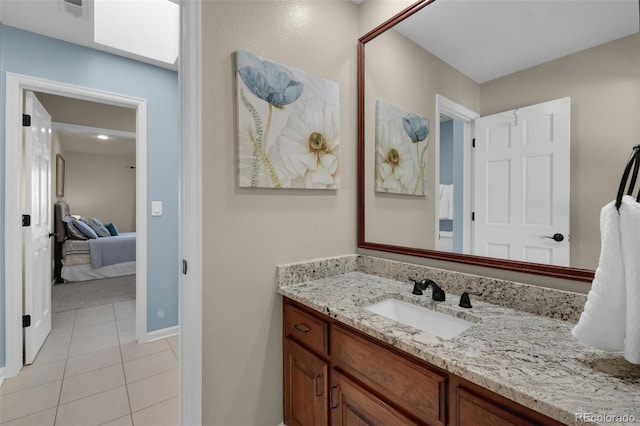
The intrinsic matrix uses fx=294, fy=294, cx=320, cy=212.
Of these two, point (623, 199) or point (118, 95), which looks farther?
point (118, 95)

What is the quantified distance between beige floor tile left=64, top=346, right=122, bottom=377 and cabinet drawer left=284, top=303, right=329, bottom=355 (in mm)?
1790

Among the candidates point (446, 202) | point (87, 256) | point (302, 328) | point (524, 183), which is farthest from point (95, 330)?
point (524, 183)

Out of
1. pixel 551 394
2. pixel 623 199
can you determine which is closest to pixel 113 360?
pixel 551 394

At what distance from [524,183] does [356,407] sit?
1.05 m

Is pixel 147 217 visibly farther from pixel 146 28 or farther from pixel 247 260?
pixel 247 260

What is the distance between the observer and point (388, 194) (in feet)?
5.59

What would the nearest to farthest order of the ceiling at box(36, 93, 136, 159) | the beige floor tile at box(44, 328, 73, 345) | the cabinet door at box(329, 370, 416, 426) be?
the cabinet door at box(329, 370, 416, 426)
the beige floor tile at box(44, 328, 73, 345)
the ceiling at box(36, 93, 136, 159)

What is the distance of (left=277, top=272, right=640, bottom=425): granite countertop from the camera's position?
59 cm

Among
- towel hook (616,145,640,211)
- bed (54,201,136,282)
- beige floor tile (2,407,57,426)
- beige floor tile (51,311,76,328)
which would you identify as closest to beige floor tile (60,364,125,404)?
beige floor tile (2,407,57,426)

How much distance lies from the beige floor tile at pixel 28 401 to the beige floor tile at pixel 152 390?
43 centimetres

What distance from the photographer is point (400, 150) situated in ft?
5.43

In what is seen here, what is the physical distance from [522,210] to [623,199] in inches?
16.5

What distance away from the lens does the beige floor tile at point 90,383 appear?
1.89 m

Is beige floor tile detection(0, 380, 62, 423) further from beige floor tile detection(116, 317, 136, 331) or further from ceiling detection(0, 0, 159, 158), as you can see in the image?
ceiling detection(0, 0, 159, 158)
